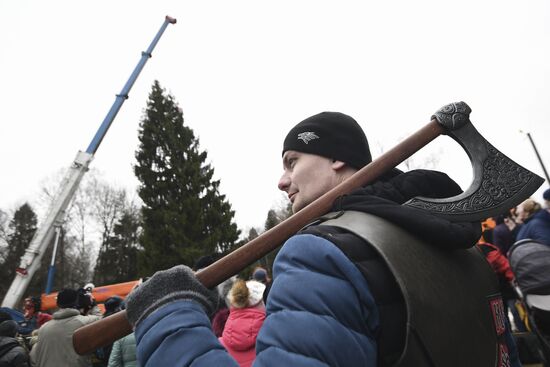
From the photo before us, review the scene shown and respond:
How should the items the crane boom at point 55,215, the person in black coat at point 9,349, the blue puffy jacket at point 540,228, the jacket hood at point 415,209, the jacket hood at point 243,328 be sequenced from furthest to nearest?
the crane boom at point 55,215 → the person in black coat at point 9,349 → the jacket hood at point 243,328 → the blue puffy jacket at point 540,228 → the jacket hood at point 415,209

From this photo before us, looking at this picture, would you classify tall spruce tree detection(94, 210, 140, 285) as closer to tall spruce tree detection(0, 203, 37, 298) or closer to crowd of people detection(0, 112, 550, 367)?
tall spruce tree detection(0, 203, 37, 298)

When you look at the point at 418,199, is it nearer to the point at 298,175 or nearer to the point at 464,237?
the point at 464,237

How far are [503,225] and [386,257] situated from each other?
4804 millimetres

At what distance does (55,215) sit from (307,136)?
1497 cm

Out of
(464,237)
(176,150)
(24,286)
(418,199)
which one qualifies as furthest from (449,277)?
(176,150)

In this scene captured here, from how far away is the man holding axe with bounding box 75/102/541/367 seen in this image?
81cm

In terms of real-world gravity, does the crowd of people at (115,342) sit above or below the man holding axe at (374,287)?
above

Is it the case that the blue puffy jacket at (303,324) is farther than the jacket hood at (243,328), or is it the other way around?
the jacket hood at (243,328)

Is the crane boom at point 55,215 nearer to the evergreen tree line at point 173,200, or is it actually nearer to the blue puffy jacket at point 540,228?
the evergreen tree line at point 173,200

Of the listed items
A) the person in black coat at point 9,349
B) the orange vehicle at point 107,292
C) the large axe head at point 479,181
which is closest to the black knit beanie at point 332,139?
the large axe head at point 479,181

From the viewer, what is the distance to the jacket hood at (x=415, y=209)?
0.98 meters

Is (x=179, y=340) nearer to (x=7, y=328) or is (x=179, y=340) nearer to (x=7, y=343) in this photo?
(x=7, y=343)

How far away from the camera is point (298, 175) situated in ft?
5.28

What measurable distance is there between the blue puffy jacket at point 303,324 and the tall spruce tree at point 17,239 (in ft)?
143
